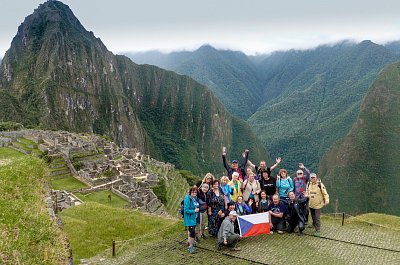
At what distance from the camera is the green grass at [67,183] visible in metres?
40.6

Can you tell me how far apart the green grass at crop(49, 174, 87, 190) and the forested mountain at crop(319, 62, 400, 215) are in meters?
83.0

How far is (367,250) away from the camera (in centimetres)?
1182

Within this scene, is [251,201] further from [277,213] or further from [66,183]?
[66,183]

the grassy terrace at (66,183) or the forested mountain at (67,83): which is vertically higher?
the forested mountain at (67,83)

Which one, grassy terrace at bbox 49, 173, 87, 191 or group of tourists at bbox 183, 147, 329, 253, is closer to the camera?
group of tourists at bbox 183, 147, 329, 253

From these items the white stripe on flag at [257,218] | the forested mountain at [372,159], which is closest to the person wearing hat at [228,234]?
the white stripe on flag at [257,218]

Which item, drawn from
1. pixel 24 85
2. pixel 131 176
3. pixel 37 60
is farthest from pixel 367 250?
pixel 37 60

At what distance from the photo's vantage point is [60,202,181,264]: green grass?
530 inches

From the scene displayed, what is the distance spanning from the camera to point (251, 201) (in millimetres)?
12797

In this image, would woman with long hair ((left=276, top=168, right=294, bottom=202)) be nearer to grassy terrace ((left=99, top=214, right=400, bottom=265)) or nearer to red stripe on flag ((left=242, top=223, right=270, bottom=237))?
red stripe on flag ((left=242, top=223, right=270, bottom=237))

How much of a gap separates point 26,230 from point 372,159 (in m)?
145

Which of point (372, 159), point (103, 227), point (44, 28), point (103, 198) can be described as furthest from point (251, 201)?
point (44, 28)

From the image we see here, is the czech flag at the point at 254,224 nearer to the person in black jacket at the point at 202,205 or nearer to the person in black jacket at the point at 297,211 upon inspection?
the person in black jacket at the point at 297,211

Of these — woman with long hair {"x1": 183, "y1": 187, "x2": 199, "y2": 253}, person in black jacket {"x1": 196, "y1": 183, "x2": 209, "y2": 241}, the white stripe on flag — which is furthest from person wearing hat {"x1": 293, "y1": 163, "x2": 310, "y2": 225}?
woman with long hair {"x1": 183, "y1": 187, "x2": 199, "y2": 253}
